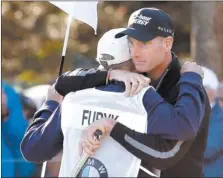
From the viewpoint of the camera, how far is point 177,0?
1116 cm

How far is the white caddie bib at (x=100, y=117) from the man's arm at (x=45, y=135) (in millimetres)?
82

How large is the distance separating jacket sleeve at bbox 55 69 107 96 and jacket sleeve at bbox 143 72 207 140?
269 mm

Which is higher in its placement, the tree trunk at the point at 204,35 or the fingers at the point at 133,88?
the fingers at the point at 133,88

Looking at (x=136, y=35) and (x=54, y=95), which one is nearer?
(x=136, y=35)

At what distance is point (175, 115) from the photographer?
143 inches

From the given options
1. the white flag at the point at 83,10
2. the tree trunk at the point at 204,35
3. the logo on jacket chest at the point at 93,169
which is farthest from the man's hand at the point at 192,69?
the tree trunk at the point at 204,35

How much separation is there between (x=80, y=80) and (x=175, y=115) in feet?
1.69

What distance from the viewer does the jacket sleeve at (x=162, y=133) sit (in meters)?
3.63

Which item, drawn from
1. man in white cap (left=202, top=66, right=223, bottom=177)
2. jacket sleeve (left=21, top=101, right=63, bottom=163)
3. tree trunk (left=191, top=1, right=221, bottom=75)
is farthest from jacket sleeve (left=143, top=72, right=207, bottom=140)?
tree trunk (left=191, top=1, right=221, bottom=75)

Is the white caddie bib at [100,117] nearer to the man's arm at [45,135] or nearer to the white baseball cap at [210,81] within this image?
the man's arm at [45,135]

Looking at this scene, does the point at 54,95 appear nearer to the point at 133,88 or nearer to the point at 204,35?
the point at 133,88

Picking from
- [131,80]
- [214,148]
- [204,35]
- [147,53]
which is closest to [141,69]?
[147,53]

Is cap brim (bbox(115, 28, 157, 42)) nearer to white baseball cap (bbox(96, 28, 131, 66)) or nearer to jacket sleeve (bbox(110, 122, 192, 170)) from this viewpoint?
white baseball cap (bbox(96, 28, 131, 66))

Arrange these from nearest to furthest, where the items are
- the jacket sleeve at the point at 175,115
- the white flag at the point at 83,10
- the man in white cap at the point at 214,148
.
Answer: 1. the jacket sleeve at the point at 175,115
2. the white flag at the point at 83,10
3. the man in white cap at the point at 214,148
